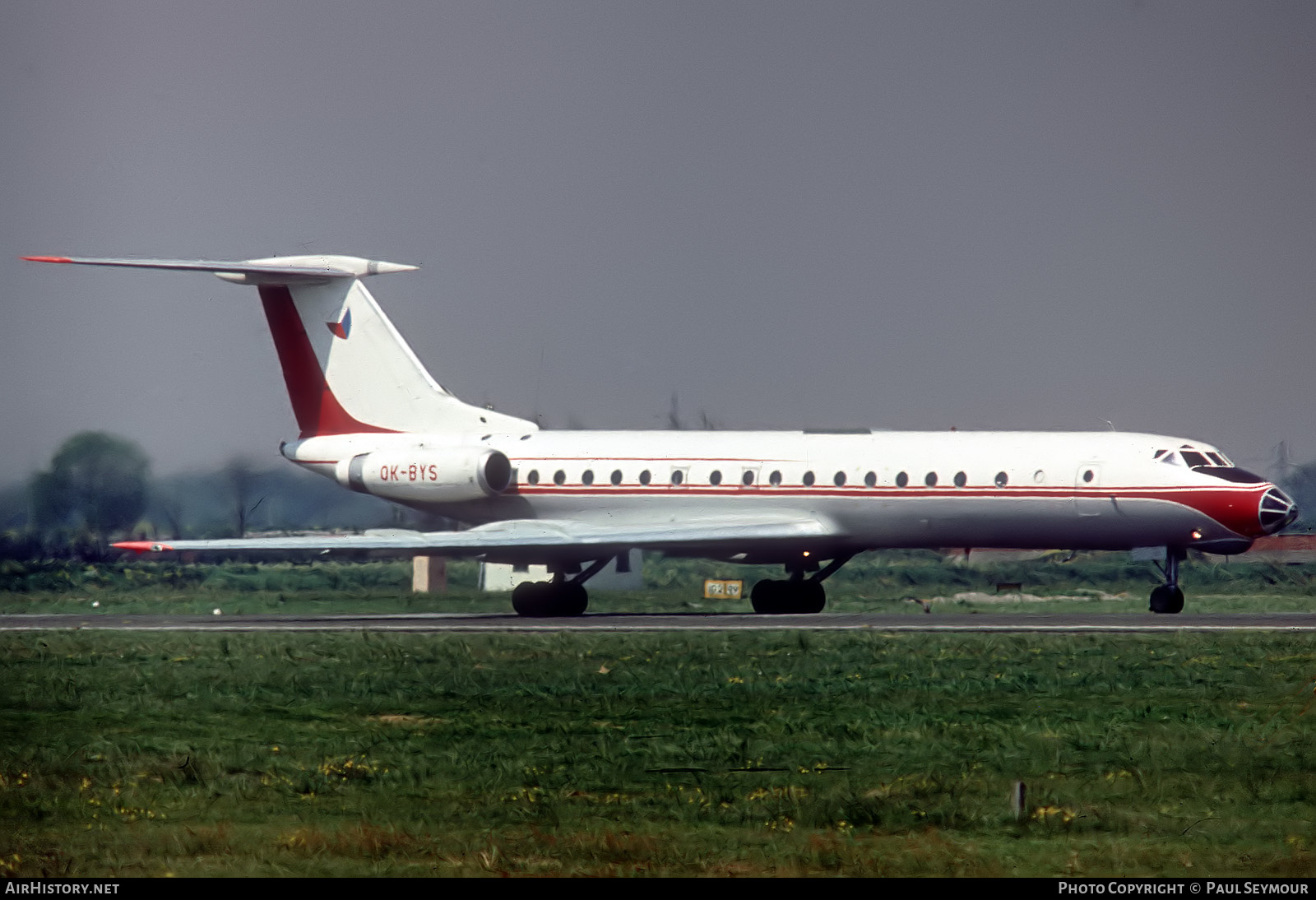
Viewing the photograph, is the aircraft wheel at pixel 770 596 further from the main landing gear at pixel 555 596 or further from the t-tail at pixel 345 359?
the t-tail at pixel 345 359

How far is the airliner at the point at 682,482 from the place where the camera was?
33.2 meters

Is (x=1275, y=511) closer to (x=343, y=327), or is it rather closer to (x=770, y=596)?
(x=770, y=596)

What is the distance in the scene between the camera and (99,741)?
1595 centimetres

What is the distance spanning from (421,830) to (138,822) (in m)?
2.01

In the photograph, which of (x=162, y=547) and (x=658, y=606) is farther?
(x=658, y=606)

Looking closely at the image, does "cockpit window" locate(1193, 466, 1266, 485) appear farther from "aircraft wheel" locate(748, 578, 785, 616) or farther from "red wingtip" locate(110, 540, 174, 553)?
"red wingtip" locate(110, 540, 174, 553)

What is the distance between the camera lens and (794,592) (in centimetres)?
3681

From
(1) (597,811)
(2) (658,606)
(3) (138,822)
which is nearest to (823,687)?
(1) (597,811)

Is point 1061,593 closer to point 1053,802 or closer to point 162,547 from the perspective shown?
point 162,547

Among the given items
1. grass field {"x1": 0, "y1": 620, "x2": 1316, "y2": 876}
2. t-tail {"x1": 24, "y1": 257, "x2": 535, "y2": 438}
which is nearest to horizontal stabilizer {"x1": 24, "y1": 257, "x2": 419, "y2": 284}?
t-tail {"x1": 24, "y1": 257, "x2": 535, "y2": 438}

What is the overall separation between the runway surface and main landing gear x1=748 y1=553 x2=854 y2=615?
141cm

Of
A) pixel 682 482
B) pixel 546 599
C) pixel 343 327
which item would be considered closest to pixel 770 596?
pixel 682 482

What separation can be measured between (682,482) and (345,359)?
8.94 metres
